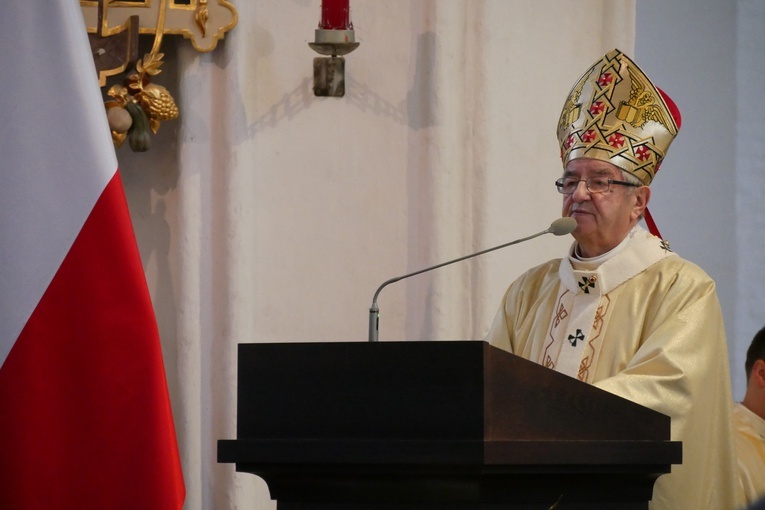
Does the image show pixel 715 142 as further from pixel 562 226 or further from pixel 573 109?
pixel 562 226

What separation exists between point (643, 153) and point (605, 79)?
0.26 meters

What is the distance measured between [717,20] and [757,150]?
2.06 ft

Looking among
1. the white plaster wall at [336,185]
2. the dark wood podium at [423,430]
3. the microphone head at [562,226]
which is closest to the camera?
the dark wood podium at [423,430]

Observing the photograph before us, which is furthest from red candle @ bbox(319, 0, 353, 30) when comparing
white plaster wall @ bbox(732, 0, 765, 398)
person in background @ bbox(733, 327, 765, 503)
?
white plaster wall @ bbox(732, 0, 765, 398)

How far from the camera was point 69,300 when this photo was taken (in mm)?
3668

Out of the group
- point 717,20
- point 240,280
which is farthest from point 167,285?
point 717,20

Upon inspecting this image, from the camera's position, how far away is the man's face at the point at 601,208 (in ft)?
11.6

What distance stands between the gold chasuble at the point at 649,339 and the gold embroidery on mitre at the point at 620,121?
219mm

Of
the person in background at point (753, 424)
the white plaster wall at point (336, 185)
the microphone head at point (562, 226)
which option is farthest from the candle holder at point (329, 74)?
the person in background at point (753, 424)

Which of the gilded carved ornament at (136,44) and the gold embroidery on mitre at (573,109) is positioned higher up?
the gilded carved ornament at (136,44)

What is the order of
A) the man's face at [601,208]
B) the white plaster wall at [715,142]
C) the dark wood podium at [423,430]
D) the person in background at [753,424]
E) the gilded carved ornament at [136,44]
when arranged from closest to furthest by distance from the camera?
the dark wood podium at [423,430] < the man's face at [601,208] < the person in background at [753,424] < the gilded carved ornament at [136,44] < the white plaster wall at [715,142]

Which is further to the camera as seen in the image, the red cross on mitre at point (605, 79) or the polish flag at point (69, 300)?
the red cross on mitre at point (605, 79)

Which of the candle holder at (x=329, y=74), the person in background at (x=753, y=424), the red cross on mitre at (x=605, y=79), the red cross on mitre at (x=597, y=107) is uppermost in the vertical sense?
the candle holder at (x=329, y=74)

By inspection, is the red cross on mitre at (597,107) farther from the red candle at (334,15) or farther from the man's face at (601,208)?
the red candle at (334,15)
